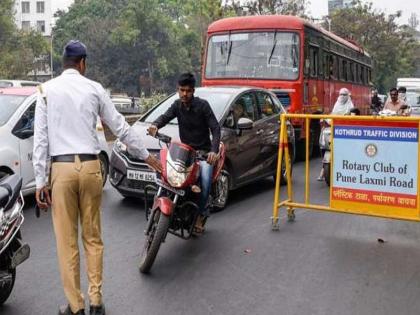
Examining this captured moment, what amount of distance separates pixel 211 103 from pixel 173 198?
309 cm

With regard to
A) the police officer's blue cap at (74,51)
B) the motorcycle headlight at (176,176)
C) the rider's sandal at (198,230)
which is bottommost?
the rider's sandal at (198,230)

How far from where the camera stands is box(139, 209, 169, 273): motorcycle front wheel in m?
5.08

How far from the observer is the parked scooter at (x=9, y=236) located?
4.11m

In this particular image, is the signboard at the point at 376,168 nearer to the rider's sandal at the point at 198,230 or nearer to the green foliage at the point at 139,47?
the rider's sandal at the point at 198,230

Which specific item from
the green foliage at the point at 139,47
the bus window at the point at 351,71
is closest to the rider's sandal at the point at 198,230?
the bus window at the point at 351,71

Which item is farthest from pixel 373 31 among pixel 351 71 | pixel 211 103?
pixel 211 103

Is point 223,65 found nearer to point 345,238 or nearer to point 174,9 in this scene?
point 345,238

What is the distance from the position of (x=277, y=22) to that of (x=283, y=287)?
942cm

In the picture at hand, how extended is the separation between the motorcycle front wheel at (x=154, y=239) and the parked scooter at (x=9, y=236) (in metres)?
1.17

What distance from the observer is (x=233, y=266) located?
17.9 ft

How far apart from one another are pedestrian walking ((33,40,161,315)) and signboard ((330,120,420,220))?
3.15 meters

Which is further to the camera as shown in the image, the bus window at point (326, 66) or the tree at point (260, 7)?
the tree at point (260, 7)

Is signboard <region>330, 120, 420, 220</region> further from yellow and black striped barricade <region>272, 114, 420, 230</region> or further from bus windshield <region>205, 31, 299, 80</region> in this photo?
bus windshield <region>205, 31, 299, 80</region>

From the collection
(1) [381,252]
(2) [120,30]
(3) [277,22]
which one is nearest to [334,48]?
(3) [277,22]
